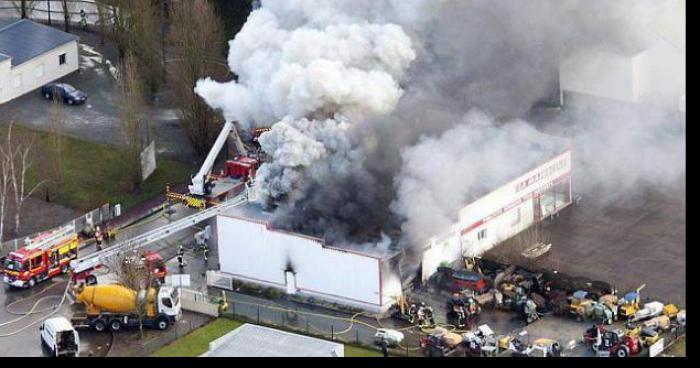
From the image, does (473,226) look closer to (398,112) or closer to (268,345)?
(398,112)

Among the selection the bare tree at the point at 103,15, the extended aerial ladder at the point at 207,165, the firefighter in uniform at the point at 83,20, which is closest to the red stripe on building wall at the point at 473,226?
the extended aerial ladder at the point at 207,165

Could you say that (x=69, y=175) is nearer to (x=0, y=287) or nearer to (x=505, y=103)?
(x=0, y=287)

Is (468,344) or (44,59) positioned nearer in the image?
(468,344)

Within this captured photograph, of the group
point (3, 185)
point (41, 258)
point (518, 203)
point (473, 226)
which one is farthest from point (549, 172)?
point (3, 185)

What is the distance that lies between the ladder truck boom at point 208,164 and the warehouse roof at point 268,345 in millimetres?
14531

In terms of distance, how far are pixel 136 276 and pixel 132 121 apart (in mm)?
14023

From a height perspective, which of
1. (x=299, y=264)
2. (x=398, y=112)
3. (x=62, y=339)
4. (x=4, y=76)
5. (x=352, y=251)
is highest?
(x=4, y=76)

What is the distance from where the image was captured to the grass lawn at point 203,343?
231ft

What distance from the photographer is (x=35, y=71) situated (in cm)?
9488

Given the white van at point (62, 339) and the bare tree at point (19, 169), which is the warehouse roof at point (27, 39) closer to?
the bare tree at point (19, 169)
